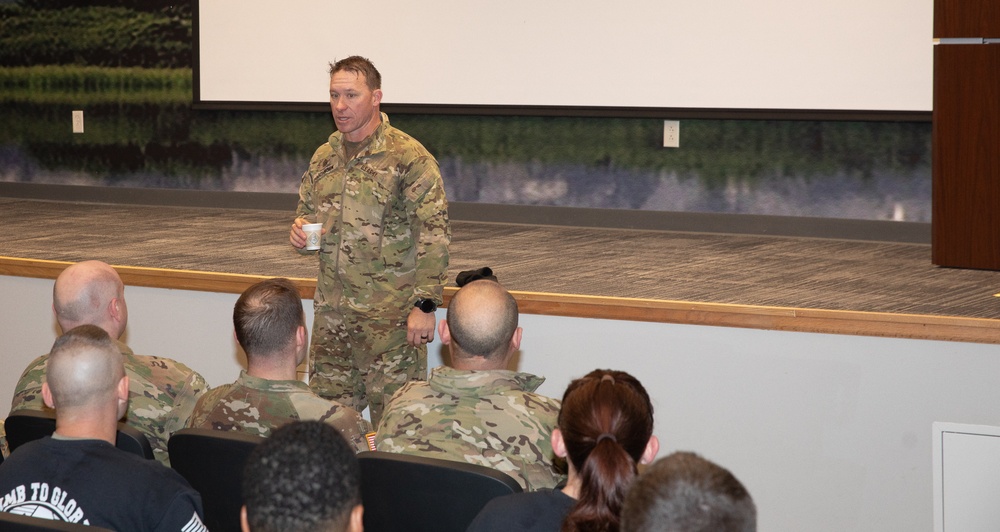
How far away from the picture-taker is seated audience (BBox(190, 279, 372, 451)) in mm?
2396

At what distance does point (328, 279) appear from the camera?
3586 mm

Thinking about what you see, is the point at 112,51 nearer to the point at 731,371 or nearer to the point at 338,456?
the point at 731,371

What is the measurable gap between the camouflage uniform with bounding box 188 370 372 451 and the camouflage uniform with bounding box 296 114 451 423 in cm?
97

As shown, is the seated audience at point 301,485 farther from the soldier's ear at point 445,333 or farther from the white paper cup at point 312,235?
the white paper cup at point 312,235

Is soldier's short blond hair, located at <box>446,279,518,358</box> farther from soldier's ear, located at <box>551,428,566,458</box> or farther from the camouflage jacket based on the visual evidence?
the camouflage jacket

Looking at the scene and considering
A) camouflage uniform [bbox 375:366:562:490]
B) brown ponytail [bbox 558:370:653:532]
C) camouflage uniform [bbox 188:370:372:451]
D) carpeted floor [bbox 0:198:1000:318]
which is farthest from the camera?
carpeted floor [bbox 0:198:1000:318]

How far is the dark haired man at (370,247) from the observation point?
11.1 feet

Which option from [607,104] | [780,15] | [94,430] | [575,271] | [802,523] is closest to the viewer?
[94,430]

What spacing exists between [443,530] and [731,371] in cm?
159

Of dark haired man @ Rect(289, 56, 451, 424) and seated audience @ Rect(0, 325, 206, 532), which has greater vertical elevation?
dark haired man @ Rect(289, 56, 451, 424)

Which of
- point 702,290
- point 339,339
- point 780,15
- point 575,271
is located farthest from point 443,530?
point 780,15

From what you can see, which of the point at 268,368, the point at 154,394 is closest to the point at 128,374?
the point at 154,394

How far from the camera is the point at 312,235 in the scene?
11.1 feet

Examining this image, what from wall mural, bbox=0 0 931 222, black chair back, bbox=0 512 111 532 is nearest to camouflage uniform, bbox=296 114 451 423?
black chair back, bbox=0 512 111 532
